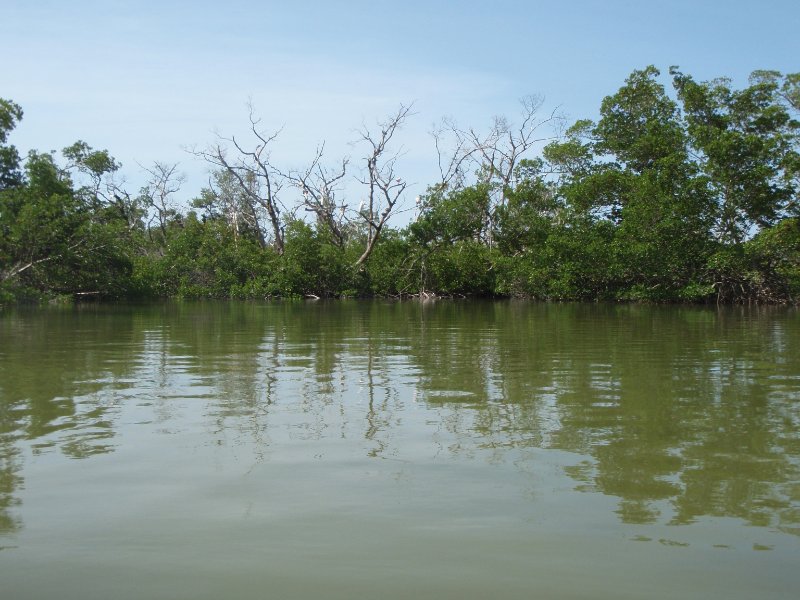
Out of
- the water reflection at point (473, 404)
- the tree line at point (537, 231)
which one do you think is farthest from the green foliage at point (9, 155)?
the water reflection at point (473, 404)

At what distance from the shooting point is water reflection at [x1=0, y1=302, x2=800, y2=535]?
4.14 metres

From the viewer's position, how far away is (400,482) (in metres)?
4.05

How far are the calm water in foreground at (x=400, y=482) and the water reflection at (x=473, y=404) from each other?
0.10 feet

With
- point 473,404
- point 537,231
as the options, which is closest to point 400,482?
point 473,404

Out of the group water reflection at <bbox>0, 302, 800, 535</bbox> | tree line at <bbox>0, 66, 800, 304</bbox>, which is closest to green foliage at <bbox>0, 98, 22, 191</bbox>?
tree line at <bbox>0, 66, 800, 304</bbox>

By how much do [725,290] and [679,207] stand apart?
4166 millimetres

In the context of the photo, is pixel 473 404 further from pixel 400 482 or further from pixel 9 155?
pixel 9 155

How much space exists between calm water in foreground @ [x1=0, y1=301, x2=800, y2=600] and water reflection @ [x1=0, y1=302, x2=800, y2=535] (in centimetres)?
3

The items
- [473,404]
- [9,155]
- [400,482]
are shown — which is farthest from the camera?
[9,155]

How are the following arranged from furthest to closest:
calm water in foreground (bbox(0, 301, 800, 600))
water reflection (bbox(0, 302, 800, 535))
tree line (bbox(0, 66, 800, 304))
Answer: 1. tree line (bbox(0, 66, 800, 304))
2. water reflection (bbox(0, 302, 800, 535))
3. calm water in foreground (bbox(0, 301, 800, 600))

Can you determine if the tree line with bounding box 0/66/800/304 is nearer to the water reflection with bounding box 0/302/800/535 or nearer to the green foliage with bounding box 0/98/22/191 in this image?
the green foliage with bounding box 0/98/22/191

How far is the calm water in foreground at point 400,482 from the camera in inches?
113

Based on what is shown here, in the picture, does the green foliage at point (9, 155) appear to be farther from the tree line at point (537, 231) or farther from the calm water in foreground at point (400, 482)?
the calm water in foreground at point (400, 482)

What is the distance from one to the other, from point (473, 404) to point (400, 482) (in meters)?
2.38
